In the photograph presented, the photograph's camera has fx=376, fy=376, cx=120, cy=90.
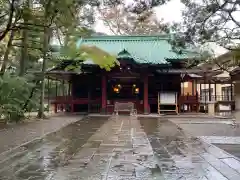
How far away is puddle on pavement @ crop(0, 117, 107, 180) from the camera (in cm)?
659

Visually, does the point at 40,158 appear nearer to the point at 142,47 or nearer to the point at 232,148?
the point at 232,148

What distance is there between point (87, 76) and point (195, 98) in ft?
27.7

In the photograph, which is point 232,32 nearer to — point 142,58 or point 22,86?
point 22,86

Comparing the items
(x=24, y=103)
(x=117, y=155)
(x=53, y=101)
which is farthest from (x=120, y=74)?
(x=117, y=155)

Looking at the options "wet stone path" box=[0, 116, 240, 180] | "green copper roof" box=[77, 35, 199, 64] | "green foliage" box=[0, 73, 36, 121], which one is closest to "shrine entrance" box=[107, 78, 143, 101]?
"green copper roof" box=[77, 35, 199, 64]

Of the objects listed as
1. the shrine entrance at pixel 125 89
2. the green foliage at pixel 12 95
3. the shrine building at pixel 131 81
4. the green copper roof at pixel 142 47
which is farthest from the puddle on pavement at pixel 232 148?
the shrine entrance at pixel 125 89

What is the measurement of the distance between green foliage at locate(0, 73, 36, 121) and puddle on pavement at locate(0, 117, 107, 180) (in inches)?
198

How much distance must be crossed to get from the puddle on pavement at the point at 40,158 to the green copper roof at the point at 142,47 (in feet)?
53.7

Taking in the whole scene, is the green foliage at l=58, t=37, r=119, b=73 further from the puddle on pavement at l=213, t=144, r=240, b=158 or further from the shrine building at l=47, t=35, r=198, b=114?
the shrine building at l=47, t=35, r=198, b=114

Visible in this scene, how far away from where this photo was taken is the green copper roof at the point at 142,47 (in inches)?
1089

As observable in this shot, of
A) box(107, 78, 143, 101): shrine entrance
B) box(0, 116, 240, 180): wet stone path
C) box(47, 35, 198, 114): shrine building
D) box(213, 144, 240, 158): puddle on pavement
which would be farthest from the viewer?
box(107, 78, 143, 101): shrine entrance

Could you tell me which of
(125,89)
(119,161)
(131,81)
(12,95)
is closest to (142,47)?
(131,81)

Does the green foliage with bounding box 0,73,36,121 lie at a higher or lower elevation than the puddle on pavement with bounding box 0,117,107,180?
higher

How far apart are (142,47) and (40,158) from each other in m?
23.8
